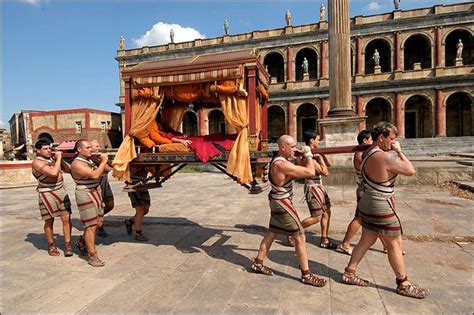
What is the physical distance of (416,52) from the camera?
32.8 metres

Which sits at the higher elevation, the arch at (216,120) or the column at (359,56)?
the column at (359,56)

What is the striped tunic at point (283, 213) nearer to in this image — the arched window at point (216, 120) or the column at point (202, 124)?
the column at point (202, 124)

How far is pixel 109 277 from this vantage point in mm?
4164

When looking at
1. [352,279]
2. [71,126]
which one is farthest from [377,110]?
[71,126]

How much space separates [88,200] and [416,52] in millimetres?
37509

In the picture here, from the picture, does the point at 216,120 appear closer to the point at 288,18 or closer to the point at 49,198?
the point at 288,18

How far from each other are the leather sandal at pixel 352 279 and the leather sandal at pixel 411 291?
366mm

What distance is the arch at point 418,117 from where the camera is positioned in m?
31.6

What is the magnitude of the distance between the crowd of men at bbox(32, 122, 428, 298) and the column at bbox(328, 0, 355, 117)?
8.18 m

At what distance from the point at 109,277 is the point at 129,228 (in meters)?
2.23

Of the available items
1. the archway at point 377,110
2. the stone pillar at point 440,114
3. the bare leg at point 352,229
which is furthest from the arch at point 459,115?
the bare leg at point 352,229

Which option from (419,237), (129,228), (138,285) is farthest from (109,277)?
(419,237)

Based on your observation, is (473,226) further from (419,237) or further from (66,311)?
(66,311)

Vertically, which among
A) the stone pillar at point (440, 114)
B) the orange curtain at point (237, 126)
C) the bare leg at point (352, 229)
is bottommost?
the bare leg at point (352, 229)
